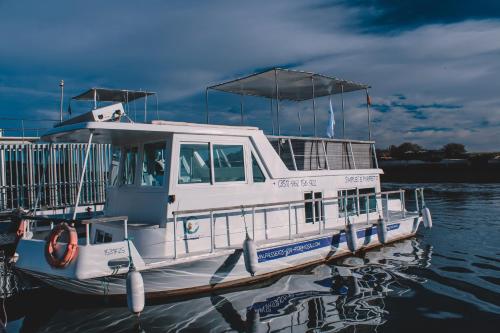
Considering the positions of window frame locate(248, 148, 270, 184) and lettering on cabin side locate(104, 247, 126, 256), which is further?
window frame locate(248, 148, 270, 184)

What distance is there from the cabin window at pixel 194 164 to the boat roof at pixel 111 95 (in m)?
4.99

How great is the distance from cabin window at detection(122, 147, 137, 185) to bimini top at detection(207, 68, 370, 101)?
3904 mm

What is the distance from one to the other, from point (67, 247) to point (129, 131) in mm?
2380

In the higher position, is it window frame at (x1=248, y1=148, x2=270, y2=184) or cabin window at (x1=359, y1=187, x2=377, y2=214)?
window frame at (x1=248, y1=148, x2=270, y2=184)

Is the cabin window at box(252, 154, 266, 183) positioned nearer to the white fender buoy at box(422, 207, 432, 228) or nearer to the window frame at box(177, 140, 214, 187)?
the window frame at box(177, 140, 214, 187)

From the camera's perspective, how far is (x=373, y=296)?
8.23 m

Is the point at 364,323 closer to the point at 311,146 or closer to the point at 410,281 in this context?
the point at 410,281

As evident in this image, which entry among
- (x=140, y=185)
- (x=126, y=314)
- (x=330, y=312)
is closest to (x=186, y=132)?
(x=140, y=185)

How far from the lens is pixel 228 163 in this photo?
9156 mm

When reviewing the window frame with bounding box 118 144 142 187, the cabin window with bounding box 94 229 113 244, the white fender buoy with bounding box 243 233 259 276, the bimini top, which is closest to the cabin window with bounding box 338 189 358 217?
the bimini top

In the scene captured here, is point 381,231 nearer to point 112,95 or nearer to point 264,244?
point 264,244

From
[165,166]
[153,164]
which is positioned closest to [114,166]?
[153,164]

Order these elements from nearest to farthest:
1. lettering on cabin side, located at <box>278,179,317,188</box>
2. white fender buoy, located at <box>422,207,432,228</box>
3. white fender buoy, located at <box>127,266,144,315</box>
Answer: white fender buoy, located at <box>127,266,144,315</box> < lettering on cabin side, located at <box>278,179,317,188</box> < white fender buoy, located at <box>422,207,432,228</box>

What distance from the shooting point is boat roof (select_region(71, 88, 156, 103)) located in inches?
502
